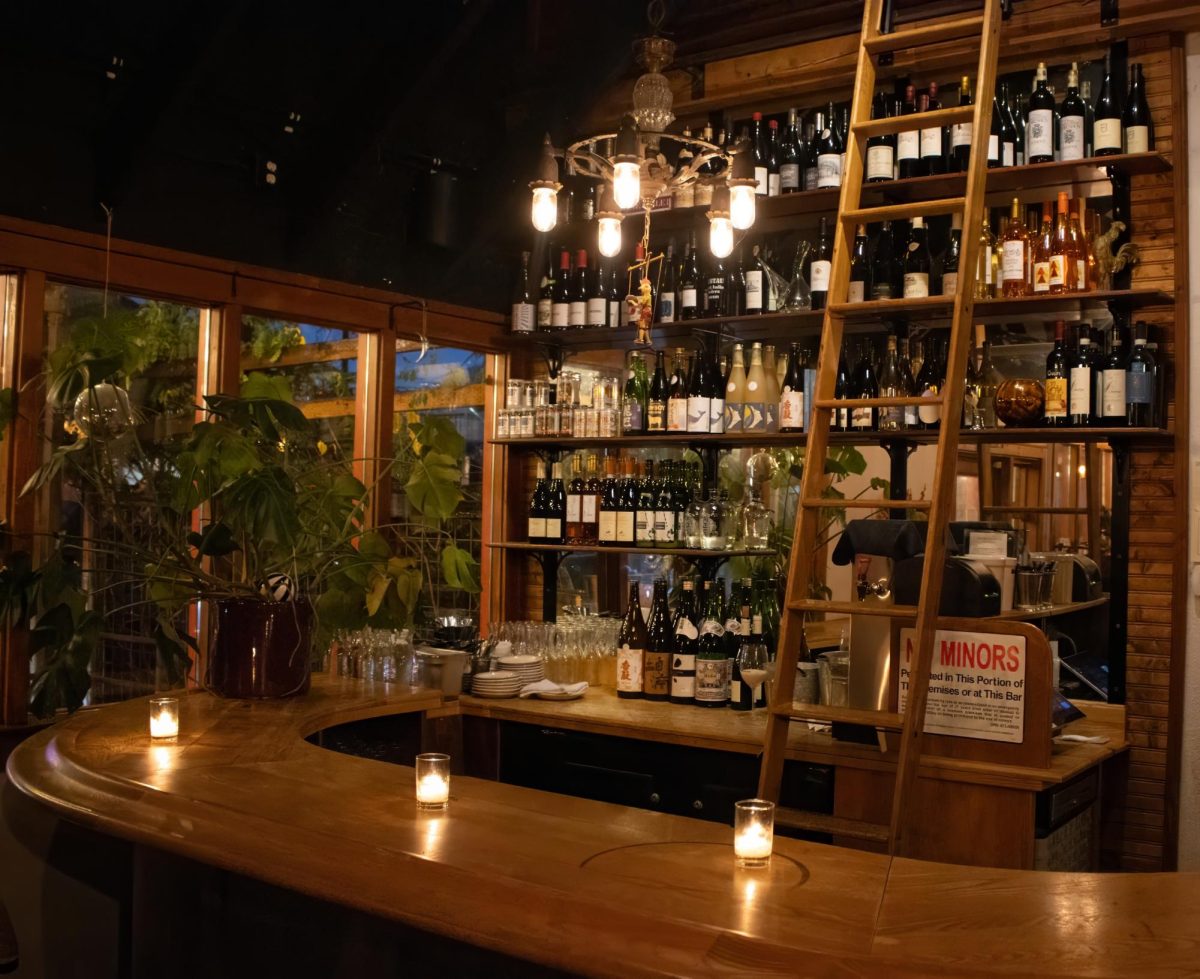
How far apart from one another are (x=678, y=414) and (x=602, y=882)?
314 centimetres

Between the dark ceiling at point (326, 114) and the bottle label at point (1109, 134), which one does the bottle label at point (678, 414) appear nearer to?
the dark ceiling at point (326, 114)

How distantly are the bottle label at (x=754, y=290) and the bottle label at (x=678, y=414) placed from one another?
426 mm

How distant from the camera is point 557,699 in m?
4.43

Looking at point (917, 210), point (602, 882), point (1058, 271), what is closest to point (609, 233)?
point (917, 210)

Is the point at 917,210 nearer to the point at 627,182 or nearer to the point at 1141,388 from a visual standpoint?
the point at 627,182

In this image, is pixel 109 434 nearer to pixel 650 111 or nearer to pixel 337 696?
pixel 337 696

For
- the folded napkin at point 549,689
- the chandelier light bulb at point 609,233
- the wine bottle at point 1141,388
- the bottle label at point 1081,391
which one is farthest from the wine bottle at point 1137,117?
the folded napkin at point 549,689

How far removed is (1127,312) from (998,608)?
3.82ft

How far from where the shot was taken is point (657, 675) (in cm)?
448

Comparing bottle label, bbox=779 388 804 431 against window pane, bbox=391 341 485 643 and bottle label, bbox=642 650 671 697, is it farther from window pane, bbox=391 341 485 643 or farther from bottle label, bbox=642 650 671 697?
window pane, bbox=391 341 485 643

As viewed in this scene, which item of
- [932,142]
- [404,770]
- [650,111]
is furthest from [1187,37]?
[404,770]

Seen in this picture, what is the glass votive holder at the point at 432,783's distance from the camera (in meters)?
2.16

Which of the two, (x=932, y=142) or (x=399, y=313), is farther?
(x=399, y=313)

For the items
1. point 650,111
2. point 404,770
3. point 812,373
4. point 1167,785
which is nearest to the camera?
point 404,770
